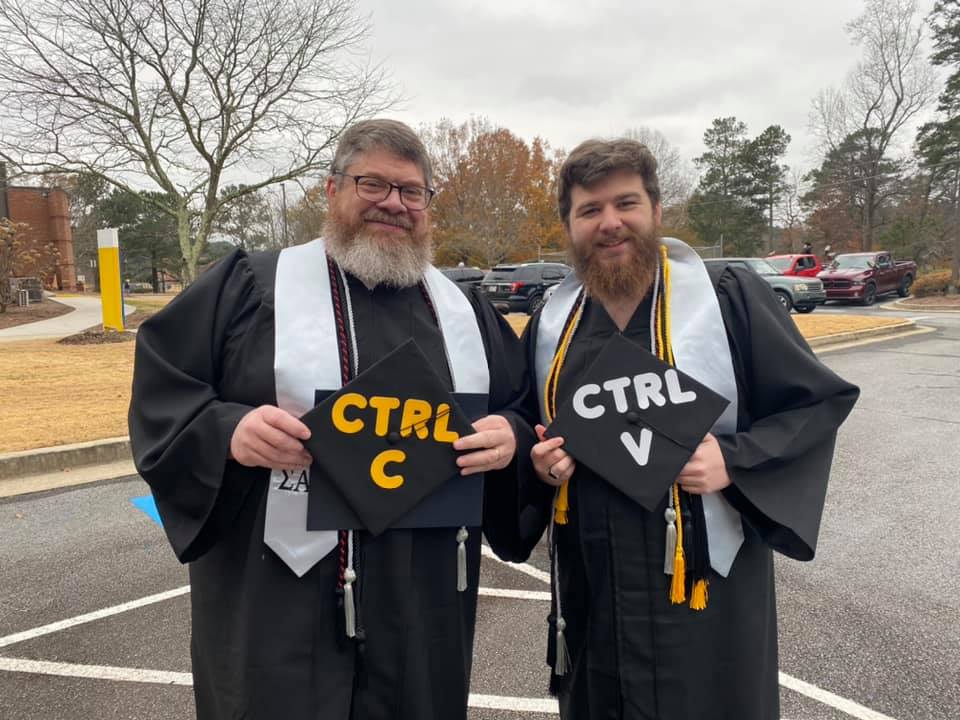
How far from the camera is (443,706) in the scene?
1.72 meters

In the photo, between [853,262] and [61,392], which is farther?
[853,262]

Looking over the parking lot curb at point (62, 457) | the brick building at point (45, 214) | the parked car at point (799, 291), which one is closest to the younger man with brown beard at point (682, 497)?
the parking lot curb at point (62, 457)

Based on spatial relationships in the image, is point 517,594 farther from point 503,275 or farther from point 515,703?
point 503,275

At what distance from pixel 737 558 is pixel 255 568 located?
1315 millimetres

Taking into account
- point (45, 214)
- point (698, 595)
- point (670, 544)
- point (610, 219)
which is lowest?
point (698, 595)

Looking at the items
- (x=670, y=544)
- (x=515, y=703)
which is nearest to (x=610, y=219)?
(x=670, y=544)

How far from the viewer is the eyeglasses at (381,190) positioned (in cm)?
184

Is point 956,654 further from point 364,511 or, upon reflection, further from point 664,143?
point 664,143

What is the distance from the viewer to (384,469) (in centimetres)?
153

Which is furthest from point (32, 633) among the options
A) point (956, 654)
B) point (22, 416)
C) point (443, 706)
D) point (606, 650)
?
point (22, 416)

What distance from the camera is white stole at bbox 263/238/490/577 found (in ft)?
5.10

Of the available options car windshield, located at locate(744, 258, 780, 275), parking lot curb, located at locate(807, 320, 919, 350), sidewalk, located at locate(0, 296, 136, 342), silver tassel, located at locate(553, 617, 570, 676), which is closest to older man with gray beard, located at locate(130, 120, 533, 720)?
silver tassel, located at locate(553, 617, 570, 676)

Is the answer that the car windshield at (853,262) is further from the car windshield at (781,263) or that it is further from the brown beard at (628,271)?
the brown beard at (628,271)

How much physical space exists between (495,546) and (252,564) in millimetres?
793
